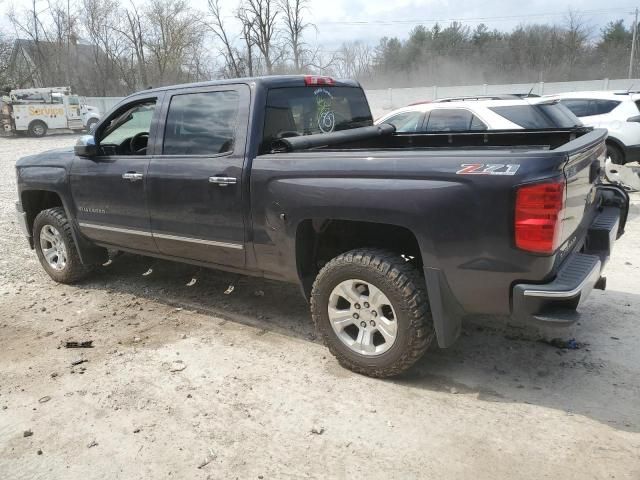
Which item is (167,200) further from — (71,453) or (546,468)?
(546,468)

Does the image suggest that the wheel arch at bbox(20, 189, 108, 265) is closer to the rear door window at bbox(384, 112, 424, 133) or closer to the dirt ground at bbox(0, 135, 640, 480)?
the dirt ground at bbox(0, 135, 640, 480)

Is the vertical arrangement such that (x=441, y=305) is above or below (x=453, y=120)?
below

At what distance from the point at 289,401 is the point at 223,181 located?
165 cm

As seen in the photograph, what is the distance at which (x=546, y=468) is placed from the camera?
8.74ft

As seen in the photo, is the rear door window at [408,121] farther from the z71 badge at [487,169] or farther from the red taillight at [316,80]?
the z71 badge at [487,169]

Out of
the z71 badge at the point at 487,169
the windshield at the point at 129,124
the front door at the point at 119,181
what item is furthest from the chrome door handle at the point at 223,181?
the z71 badge at the point at 487,169

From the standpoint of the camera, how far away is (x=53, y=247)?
19.4ft

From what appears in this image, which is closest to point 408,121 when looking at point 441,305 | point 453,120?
point 453,120

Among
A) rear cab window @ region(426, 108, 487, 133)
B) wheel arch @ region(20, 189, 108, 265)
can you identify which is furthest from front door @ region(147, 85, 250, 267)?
rear cab window @ region(426, 108, 487, 133)

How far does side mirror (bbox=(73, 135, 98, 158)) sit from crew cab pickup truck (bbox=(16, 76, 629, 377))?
2 cm

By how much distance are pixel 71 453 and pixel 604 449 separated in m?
2.84

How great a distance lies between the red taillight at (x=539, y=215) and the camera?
2766 millimetres

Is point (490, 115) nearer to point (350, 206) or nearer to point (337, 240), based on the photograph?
point (337, 240)

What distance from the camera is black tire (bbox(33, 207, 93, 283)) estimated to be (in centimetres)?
557
